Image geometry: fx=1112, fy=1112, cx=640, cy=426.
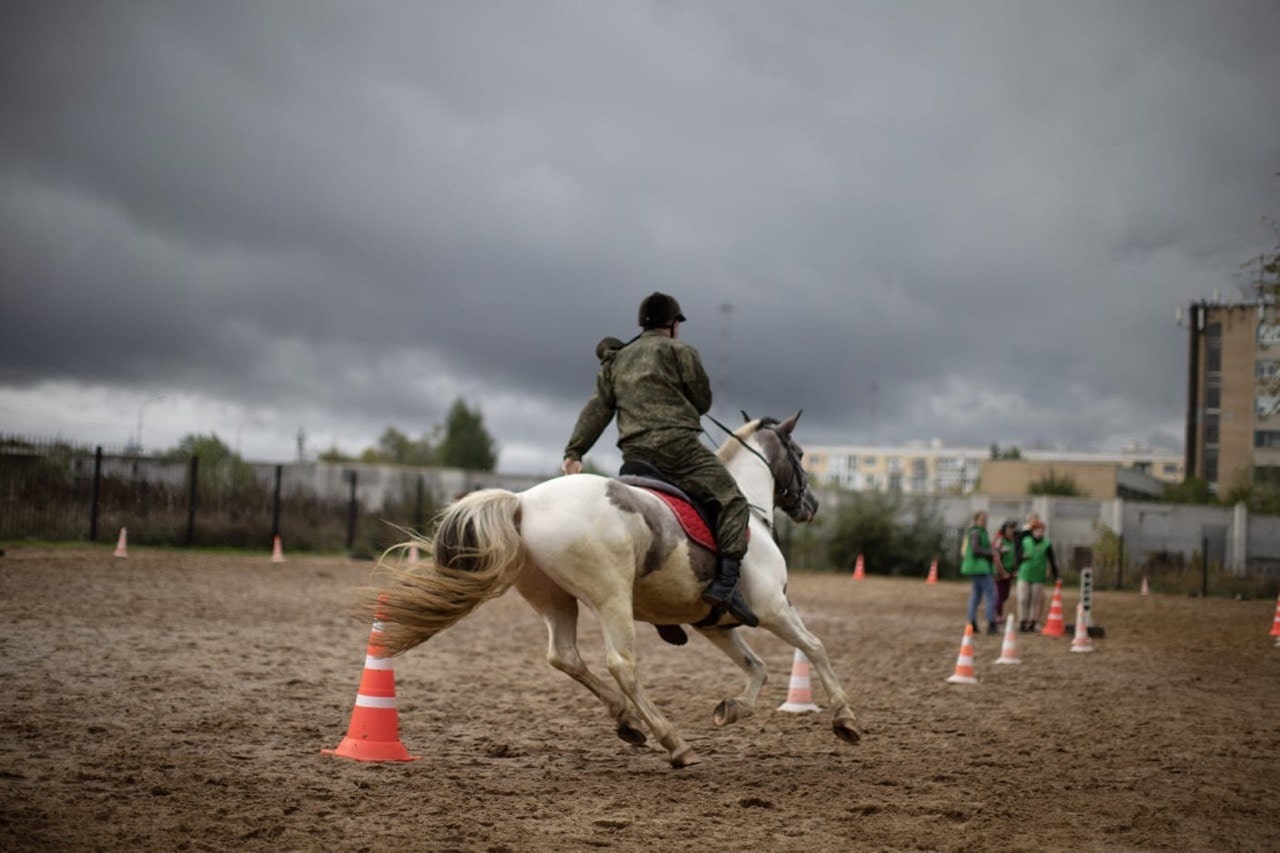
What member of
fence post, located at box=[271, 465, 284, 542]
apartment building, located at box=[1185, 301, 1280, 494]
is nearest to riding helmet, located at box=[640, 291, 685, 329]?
fence post, located at box=[271, 465, 284, 542]

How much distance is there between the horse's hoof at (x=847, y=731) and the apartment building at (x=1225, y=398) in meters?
72.7

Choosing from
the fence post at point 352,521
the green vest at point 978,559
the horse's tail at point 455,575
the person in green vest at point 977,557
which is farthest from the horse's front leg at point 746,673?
the fence post at point 352,521

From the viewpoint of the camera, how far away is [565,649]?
7266 mm

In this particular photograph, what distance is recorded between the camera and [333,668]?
1126 centimetres

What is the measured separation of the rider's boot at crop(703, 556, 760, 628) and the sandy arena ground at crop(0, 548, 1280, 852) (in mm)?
1035

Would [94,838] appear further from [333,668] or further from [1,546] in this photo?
[1,546]

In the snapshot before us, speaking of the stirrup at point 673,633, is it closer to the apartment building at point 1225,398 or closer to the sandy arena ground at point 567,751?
the sandy arena ground at point 567,751

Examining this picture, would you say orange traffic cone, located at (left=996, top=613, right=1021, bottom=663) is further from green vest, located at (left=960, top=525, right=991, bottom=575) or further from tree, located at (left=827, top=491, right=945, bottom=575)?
tree, located at (left=827, top=491, right=945, bottom=575)

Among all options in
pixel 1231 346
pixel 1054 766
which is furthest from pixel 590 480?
pixel 1231 346

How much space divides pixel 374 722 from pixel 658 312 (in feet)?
10.7

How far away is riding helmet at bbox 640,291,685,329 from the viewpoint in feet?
25.1

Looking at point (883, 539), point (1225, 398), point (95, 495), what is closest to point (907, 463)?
point (1225, 398)

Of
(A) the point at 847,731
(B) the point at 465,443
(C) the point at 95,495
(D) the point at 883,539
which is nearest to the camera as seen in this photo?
(A) the point at 847,731

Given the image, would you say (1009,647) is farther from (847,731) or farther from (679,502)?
(679,502)
